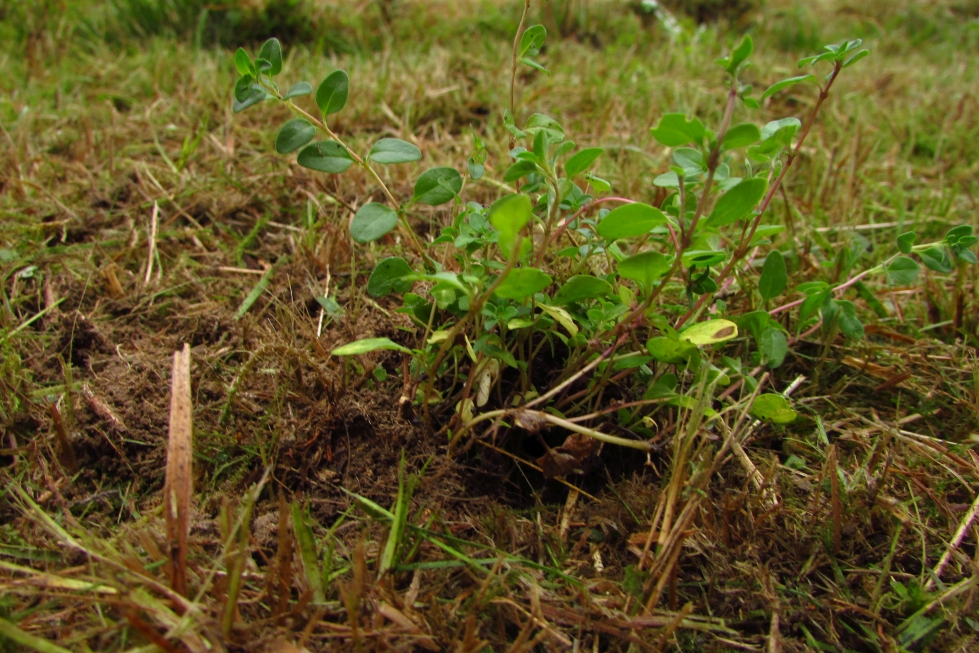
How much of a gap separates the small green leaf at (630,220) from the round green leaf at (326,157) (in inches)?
19.3

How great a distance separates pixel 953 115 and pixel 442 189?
8.70 ft

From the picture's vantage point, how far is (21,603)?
1011 mm

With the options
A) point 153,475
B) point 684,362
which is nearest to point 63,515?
point 153,475

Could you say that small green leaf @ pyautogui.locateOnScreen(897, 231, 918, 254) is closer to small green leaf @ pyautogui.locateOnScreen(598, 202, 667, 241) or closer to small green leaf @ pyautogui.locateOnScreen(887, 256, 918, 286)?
small green leaf @ pyautogui.locateOnScreen(887, 256, 918, 286)

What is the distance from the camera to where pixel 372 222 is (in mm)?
1193

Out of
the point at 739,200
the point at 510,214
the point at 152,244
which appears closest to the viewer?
the point at 510,214

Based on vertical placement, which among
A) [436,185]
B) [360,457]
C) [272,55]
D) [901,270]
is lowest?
[360,457]

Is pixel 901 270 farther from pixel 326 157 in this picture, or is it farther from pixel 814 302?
pixel 326 157

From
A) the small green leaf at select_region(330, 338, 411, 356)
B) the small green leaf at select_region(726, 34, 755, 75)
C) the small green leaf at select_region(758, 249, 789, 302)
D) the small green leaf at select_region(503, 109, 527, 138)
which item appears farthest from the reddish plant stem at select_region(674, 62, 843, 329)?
the small green leaf at select_region(330, 338, 411, 356)

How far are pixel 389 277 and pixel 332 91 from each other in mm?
368

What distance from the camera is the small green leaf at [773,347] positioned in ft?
4.26

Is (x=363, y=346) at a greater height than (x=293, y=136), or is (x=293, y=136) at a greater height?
(x=293, y=136)

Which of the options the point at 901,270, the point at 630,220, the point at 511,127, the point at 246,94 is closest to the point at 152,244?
the point at 246,94

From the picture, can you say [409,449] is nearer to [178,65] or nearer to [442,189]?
[442,189]
